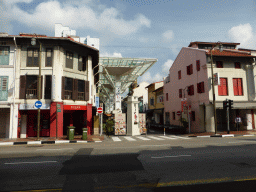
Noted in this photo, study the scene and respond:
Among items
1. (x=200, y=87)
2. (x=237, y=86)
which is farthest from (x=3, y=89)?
(x=237, y=86)

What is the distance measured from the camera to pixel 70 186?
479cm

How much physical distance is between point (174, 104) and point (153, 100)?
10.6m

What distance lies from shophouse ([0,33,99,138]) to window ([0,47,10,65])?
9cm

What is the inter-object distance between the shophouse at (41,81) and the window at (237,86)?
1777cm

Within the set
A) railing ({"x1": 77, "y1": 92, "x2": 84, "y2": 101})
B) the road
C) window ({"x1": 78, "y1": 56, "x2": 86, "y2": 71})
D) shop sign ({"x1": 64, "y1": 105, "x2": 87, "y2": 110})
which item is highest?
window ({"x1": 78, "y1": 56, "x2": 86, "y2": 71})

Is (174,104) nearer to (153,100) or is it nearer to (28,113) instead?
(153,100)

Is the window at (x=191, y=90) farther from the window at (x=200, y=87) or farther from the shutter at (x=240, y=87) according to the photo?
the shutter at (x=240, y=87)

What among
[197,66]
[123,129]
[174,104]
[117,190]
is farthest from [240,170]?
[174,104]

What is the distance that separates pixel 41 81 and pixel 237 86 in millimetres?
22145

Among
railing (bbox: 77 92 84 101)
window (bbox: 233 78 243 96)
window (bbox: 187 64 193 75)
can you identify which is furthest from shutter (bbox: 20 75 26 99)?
window (bbox: 233 78 243 96)

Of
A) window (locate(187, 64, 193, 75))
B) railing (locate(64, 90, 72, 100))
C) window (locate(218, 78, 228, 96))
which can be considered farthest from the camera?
window (locate(187, 64, 193, 75))

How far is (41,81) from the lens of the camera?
59.9 feet

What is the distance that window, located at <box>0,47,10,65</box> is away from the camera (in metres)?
18.3

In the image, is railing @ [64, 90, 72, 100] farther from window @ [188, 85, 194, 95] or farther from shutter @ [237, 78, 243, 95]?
shutter @ [237, 78, 243, 95]
